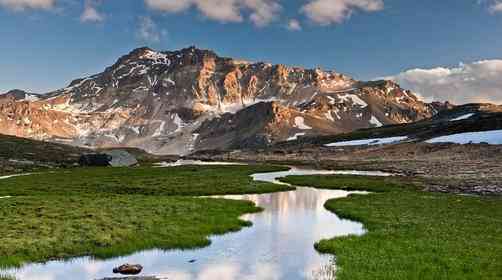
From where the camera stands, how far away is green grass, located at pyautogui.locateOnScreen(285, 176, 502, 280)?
69.9 feet

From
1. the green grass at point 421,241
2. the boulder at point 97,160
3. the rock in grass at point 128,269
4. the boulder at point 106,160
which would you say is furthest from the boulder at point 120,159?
the rock in grass at point 128,269

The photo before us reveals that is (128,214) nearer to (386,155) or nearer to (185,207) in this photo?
(185,207)

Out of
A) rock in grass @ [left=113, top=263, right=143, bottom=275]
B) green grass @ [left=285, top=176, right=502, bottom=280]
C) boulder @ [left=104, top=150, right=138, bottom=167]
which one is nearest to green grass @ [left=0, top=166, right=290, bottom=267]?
rock in grass @ [left=113, top=263, right=143, bottom=275]

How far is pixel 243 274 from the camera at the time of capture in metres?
21.9

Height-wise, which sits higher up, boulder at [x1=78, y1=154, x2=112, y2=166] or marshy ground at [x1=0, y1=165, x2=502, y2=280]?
boulder at [x1=78, y1=154, x2=112, y2=166]

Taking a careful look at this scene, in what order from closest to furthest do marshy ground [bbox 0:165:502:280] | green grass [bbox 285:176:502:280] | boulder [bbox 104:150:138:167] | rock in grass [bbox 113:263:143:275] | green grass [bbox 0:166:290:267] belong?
green grass [bbox 285:176:502:280], rock in grass [bbox 113:263:143:275], marshy ground [bbox 0:165:502:280], green grass [bbox 0:166:290:267], boulder [bbox 104:150:138:167]

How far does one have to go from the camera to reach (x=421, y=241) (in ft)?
88.7

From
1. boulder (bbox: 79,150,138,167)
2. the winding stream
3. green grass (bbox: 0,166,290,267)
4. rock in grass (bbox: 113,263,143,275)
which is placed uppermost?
boulder (bbox: 79,150,138,167)

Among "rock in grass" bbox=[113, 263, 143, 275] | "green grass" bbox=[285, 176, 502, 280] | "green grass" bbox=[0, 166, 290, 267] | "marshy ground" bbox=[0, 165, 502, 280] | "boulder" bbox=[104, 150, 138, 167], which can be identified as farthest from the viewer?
"boulder" bbox=[104, 150, 138, 167]

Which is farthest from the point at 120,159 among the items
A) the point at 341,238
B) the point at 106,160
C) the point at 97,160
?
the point at 341,238

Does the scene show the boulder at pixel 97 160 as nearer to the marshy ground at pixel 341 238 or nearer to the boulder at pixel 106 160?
the boulder at pixel 106 160

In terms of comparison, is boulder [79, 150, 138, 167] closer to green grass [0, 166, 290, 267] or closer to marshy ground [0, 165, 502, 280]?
marshy ground [0, 165, 502, 280]

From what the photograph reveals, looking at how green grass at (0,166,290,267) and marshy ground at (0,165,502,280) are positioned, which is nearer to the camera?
marshy ground at (0,165,502,280)

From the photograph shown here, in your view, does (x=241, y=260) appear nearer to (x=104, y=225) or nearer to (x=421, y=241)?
(x=421, y=241)
